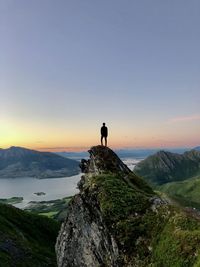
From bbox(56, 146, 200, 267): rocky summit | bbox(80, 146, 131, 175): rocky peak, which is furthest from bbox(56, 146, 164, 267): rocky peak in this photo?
bbox(80, 146, 131, 175): rocky peak

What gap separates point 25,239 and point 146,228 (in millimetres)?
60383

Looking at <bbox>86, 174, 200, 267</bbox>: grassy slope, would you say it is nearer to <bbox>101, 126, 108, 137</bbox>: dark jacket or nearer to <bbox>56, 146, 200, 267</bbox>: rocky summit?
<bbox>56, 146, 200, 267</bbox>: rocky summit

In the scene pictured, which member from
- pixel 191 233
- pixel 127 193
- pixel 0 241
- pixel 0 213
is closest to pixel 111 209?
pixel 127 193

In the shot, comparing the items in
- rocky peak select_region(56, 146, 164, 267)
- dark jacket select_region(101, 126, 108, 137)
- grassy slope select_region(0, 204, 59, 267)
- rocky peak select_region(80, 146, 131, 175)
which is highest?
dark jacket select_region(101, 126, 108, 137)

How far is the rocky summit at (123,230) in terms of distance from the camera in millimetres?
28000

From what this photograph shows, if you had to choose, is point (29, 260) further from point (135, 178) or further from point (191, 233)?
point (191, 233)

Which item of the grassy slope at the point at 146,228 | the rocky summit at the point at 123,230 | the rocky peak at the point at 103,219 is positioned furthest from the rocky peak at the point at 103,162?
the grassy slope at the point at 146,228

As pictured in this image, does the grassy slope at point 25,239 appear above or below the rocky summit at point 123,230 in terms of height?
below

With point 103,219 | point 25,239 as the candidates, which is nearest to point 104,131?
point 103,219

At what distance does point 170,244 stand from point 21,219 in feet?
271

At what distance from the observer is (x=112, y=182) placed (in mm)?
39156

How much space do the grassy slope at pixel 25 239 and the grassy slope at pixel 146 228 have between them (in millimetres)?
33365

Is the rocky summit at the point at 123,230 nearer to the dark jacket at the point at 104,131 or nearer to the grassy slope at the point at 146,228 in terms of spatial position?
the grassy slope at the point at 146,228

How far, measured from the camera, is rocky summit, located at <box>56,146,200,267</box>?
28000 millimetres
